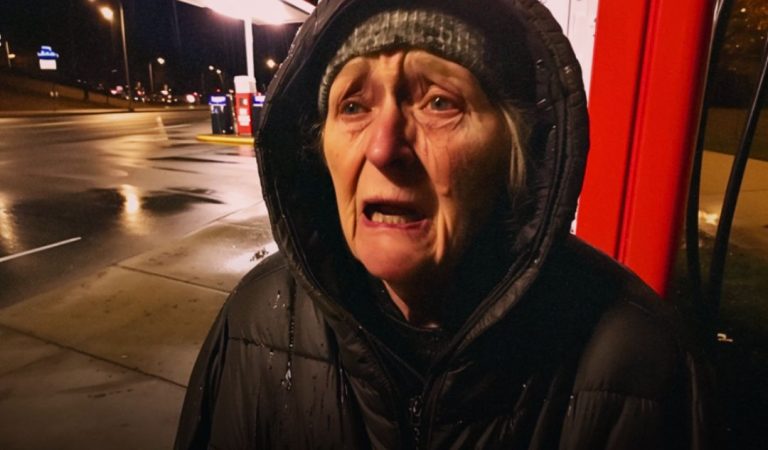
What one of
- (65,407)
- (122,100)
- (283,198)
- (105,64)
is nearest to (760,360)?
(283,198)

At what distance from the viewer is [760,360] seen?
3.40m

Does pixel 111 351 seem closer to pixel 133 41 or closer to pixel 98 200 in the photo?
pixel 98 200

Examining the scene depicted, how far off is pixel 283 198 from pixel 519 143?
652 mm

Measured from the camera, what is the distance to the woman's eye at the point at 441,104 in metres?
1.23

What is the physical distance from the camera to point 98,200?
842 centimetres

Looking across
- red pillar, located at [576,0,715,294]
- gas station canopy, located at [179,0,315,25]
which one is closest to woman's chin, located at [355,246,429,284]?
red pillar, located at [576,0,715,294]

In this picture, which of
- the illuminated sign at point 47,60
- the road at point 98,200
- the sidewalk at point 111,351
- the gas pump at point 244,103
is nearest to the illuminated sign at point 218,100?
the gas pump at point 244,103

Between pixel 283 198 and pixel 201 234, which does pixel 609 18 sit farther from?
pixel 201 234

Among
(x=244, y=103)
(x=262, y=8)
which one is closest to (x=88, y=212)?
(x=244, y=103)

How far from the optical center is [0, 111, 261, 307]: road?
5.74 metres

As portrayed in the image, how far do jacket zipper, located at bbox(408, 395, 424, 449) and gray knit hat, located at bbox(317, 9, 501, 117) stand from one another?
2.51 feet

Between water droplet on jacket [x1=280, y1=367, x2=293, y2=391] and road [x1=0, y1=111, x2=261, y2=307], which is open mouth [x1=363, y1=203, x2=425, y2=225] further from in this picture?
road [x1=0, y1=111, x2=261, y2=307]

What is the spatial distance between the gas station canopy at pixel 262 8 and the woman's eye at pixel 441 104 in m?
13.7

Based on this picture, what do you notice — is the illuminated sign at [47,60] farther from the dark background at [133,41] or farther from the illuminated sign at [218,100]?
the illuminated sign at [218,100]
